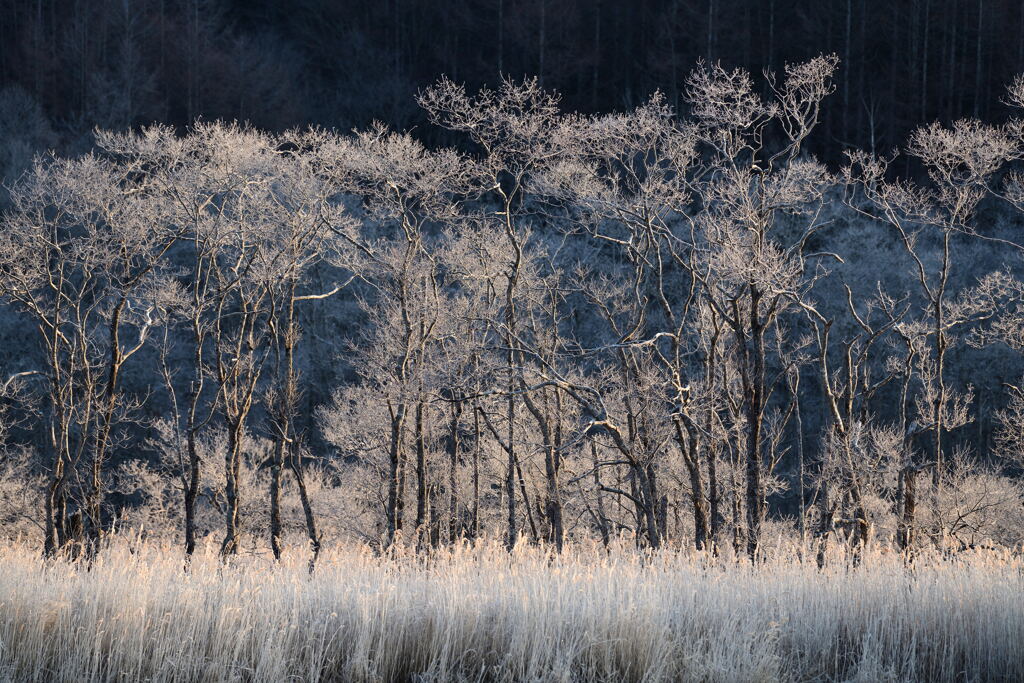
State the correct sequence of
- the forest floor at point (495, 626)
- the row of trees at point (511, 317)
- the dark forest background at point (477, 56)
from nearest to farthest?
the forest floor at point (495, 626), the row of trees at point (511, 317), the dark forest background at point (477, 56)

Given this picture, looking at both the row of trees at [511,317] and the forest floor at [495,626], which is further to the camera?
the row of trees at [511,317]

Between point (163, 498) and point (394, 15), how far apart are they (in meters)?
46.1

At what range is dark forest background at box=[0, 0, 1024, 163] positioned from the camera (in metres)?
50.9

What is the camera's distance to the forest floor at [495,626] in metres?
6.25

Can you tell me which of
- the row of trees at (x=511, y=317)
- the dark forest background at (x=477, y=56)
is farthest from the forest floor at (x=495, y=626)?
the dark forest background at (x=477, y=56)

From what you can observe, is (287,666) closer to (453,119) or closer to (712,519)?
(712,519)

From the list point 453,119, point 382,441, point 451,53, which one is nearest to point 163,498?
point 382,441

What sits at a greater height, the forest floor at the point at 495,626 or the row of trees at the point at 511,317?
the row of trees at the point at 511,317

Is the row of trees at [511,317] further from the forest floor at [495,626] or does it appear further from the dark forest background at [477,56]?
the dark forest background at [477,56]

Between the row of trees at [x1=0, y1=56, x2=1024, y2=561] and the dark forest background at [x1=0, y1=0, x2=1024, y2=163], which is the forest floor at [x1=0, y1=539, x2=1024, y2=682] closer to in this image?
the row of trees at [x1=0, y1=56, x2=1024, y2=561]

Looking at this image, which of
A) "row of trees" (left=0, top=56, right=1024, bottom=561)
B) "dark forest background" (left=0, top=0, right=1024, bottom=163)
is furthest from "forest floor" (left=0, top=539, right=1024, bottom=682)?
"dark forest background" (left=0, top=0, right=1024, bottom=163)

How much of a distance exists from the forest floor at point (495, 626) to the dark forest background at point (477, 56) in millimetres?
45593

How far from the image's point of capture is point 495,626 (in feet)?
22.4

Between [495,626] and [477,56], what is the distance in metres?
59.3
